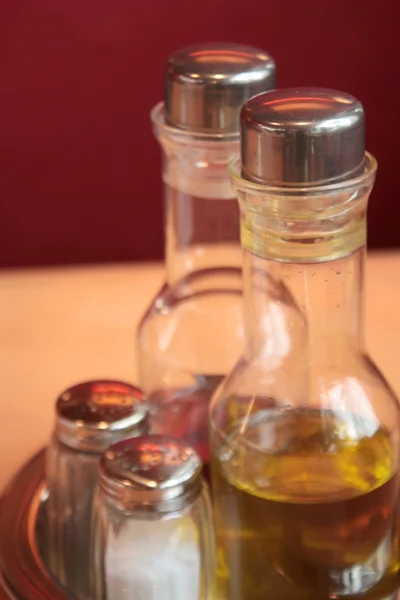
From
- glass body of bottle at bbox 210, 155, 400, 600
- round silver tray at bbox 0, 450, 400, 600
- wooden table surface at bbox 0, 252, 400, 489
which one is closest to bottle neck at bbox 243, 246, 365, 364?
glass body of bottle at bbox 210, 155, 400, 600

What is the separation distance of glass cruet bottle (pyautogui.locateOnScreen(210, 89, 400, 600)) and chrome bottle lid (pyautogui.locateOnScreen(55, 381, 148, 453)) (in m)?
0.06

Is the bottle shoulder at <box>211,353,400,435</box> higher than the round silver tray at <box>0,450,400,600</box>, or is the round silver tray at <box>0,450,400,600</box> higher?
the bottle shoulder at <box>211,353,400,435</box>

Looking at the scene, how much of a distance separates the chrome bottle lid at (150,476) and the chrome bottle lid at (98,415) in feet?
0.15

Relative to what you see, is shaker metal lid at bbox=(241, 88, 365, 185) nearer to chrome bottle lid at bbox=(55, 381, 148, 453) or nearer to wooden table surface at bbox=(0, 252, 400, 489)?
chrome bottle lid at bbox=(55, 381, 148, 453)

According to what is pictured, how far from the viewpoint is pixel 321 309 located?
18.0 inches

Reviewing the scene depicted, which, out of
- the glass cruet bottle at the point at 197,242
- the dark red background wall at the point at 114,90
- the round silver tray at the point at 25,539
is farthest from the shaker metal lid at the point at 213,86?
the dark red background wall at the point at 114,90

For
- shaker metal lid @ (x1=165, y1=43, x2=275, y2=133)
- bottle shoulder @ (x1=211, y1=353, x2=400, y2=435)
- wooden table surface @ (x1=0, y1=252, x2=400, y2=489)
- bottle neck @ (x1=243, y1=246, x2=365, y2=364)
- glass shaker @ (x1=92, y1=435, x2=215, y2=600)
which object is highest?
shaker metal lid @ (x1=165, y1=43, x2=275, y2=133)

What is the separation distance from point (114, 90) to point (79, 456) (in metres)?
0.75

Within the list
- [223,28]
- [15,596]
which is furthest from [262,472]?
[223,28]

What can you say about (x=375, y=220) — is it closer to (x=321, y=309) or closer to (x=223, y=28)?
(x=223, y=28)

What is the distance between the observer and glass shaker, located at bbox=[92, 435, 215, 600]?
461mm

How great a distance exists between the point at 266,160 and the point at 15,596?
25 centimetres

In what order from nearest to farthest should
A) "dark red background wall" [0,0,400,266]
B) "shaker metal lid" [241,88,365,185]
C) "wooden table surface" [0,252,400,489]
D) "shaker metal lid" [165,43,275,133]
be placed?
"shaker metal lid" [241,88,365,185]
"shaker metal lid" [165,43,275,133]
"wooden table surface" [0,252,400,489]
"dark red background wall" [0,0,400,266]

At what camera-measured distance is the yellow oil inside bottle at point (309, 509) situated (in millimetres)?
460
